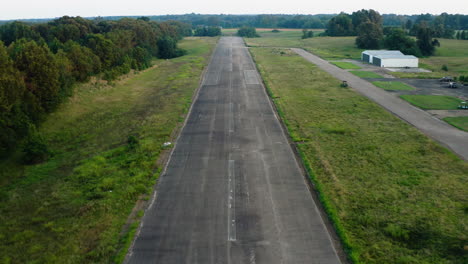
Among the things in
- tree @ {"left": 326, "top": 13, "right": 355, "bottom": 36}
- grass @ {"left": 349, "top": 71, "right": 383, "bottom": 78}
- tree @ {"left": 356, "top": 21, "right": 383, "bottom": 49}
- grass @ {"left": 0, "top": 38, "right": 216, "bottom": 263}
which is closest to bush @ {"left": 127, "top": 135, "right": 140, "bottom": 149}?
grass @ {"left": 0, "top": 38, "right": 216, "bottom": 263}

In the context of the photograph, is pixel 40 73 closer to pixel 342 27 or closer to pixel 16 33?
pixel 16 33

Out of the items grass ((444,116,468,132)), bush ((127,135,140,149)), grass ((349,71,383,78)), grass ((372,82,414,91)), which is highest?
grass ((349,71,383,78))

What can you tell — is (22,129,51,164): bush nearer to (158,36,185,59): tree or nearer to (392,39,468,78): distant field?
(392,39,468,78): distant field

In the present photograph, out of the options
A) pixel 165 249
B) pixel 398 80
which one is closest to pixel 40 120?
pixel 165 249

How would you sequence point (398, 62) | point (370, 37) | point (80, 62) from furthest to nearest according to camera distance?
point (370, 37) → point (398, 62) → point (80, 62)

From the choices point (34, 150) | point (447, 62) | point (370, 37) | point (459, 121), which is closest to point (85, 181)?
point (34, 150)

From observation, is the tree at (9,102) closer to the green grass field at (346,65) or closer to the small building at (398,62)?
the green grass field at (346,65)
